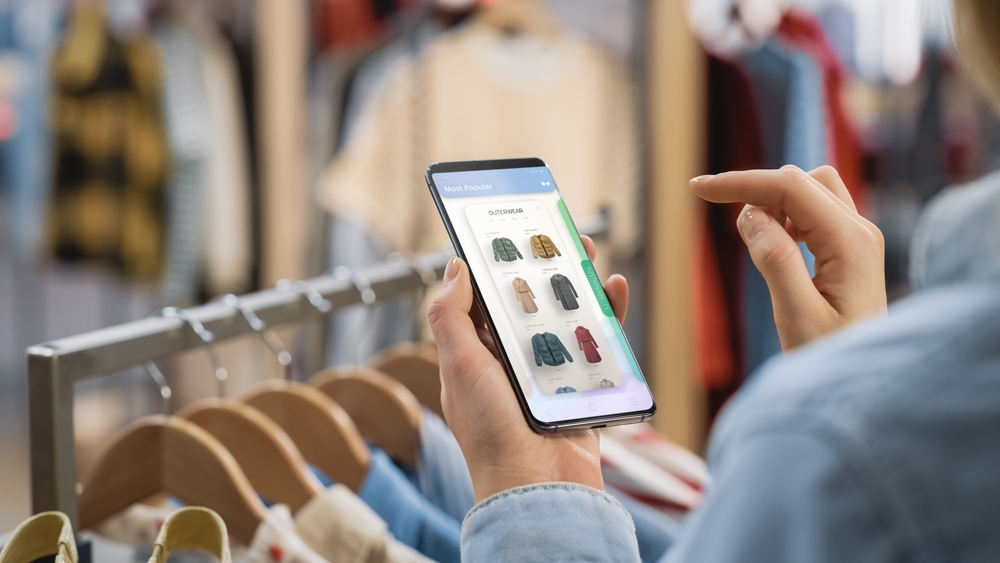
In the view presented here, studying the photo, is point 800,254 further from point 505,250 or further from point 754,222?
point 505,250

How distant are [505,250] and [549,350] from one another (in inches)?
3.0

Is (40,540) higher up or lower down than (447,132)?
lower down

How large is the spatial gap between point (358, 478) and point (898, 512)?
526 mm

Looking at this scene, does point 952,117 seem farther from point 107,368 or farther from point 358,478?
point 107,368

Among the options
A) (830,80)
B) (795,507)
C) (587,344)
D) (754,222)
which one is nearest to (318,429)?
(587,344)

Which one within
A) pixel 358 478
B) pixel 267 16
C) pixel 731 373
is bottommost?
pixel 731 373

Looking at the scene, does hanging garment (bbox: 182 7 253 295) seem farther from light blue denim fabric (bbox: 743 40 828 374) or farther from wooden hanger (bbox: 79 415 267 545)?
wooden hanger (bbox: 79 415 267 545)

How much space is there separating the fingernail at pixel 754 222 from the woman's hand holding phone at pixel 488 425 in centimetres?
17

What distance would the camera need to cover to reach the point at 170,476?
637 mm

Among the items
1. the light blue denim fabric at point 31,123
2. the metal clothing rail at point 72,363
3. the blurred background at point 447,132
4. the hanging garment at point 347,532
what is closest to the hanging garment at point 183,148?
the blurred background at point 447,132

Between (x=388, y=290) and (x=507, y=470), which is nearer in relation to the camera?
(x=507, y=470)

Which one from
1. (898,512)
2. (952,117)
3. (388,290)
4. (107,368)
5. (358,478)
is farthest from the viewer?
(952,117)

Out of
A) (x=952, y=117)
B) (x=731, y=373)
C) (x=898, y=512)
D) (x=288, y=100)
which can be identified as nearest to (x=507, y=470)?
(x=898, y=512)

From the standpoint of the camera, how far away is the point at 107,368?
1.86 ft
